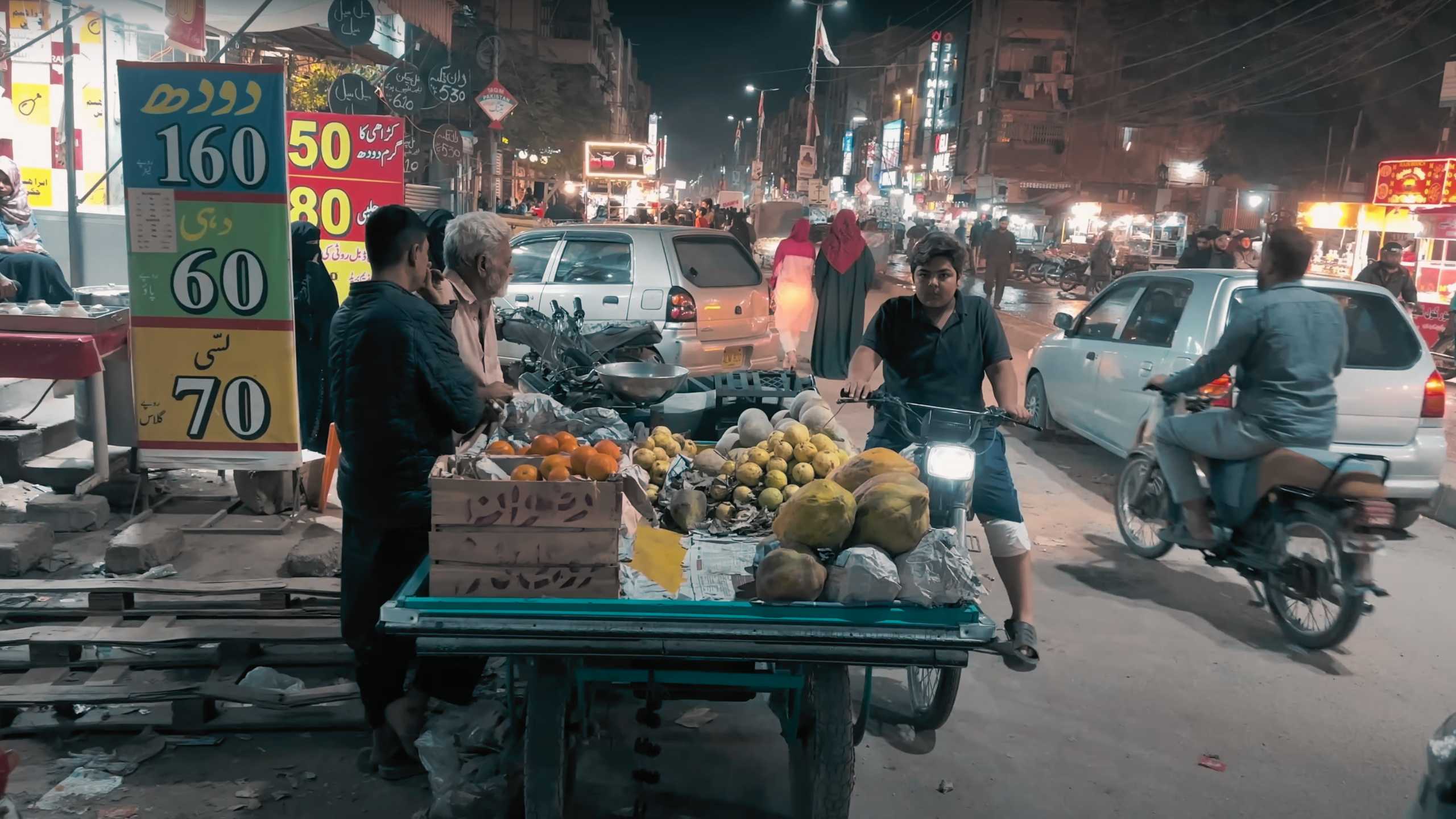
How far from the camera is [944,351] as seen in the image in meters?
4.52

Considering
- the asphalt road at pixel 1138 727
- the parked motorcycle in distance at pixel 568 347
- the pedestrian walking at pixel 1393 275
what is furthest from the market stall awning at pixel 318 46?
the pedestrian walking at pixel 1393 275

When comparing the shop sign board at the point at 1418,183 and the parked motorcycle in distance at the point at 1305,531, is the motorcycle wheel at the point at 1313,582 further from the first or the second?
the shop sign board at the point at 1418,183

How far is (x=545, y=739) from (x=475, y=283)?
199cm

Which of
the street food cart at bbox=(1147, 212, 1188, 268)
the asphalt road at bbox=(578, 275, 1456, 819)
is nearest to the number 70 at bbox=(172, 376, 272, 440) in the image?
the asphalt road at bbox=(578, 275, 1456, 819)

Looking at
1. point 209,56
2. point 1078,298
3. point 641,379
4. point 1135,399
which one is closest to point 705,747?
point 641,379

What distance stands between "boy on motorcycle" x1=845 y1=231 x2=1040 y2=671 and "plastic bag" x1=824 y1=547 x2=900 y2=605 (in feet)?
4.70

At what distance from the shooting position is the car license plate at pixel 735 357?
33.6 feet

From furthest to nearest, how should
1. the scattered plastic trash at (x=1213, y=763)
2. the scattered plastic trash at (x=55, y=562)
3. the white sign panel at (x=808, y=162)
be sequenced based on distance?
the white sign panel at (x=808, y=162), the scattered plastic trash at (x=55, y=562), the scattered plastic trash at (x=1213, y=763)

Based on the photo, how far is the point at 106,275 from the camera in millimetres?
12016

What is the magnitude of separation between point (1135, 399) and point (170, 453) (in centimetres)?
667

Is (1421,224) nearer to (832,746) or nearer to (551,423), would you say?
(551,423)

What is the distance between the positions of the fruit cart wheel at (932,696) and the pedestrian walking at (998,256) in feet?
58.4

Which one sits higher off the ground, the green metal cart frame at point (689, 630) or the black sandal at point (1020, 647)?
A: the green metal cart frame at point (689, 630)

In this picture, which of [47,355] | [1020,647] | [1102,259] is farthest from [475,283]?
[1102,259]
